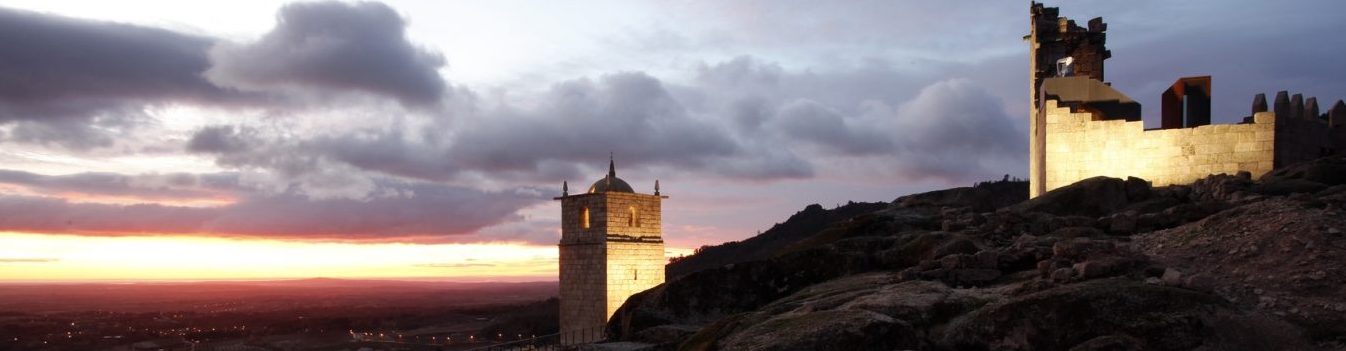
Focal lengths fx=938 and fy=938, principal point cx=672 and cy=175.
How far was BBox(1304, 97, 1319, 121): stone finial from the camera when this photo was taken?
2062cm

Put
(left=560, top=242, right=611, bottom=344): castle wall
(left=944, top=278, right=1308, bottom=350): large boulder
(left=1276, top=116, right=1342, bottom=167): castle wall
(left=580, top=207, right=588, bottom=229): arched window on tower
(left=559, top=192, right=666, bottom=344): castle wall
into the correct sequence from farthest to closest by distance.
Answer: (left=580, top=207, right=588, bottom=229): arched window on tower < (left=559, top=192, right=666, bottom=344): castle wall < (left=560, top=242, right=611, bottom=344): castle wall < (left=1276, top=116, right=1342, bottom=167): castle wall < (left=944, top=278, right=1308, bottom=350): large boulder

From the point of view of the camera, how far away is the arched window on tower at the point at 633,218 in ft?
122

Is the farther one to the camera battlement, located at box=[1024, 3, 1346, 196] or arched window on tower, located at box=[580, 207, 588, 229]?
arched window on tower, located at box=[580, 207, 588, 229]

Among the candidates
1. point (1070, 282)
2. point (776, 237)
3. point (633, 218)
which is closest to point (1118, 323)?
point (1070, 282)

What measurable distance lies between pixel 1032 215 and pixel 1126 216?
112 inches

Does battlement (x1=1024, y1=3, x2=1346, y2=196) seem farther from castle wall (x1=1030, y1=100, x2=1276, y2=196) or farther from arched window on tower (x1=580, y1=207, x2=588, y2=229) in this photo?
arched window on tower (x1=580, y1=207, x2=588, y2=229)

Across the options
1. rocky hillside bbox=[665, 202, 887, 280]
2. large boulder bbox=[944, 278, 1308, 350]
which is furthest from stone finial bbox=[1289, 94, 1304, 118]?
rocky hillside bbox=[665, 202, 887, 280]

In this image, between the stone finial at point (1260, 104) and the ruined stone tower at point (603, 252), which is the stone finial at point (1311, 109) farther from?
the ruined stone tower at point (603, 252)

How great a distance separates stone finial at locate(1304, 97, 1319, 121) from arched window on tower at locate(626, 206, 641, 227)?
22.9 meters

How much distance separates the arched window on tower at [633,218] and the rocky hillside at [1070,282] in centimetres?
1642

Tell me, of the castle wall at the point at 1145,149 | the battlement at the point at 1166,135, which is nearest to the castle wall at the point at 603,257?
the battlement at the point at 1166,135

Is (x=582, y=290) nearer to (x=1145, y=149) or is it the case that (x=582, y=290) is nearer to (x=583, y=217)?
(x=583, y=217)

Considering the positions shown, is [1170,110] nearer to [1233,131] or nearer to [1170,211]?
[1233,131]

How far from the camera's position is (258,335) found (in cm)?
10406
